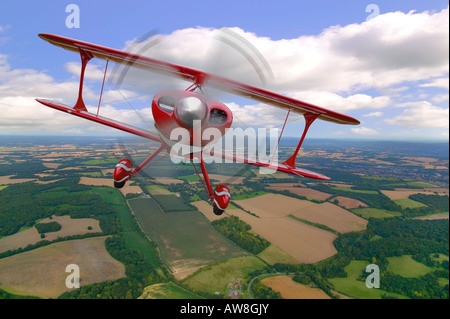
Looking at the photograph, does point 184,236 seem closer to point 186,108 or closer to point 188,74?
point 188,74

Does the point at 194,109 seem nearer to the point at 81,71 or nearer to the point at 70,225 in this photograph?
the point at 81,71

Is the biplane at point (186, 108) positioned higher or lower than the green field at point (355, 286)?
higher

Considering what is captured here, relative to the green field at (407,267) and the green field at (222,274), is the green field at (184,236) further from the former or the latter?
the green field at (407,267)

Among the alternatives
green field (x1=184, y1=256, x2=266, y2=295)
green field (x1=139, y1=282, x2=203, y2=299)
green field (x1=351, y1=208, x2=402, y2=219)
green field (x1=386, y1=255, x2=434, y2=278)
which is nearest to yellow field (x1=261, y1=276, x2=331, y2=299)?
green field (x1=184, y1=256, x2=266, y2=295)

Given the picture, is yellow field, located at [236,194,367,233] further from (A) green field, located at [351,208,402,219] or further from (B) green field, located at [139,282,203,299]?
(B) green field, located at [139,282,203,299]

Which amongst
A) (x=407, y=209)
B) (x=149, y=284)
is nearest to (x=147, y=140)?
(x=149, y=284)

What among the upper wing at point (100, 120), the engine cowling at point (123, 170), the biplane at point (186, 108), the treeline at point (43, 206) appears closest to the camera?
the biplane at point (186, 108)

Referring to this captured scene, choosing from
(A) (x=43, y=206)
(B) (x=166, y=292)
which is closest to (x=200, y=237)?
(B) (x=166, y=292)

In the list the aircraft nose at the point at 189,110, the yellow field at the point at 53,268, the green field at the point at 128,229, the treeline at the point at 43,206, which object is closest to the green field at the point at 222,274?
the green field at the point at 128,229
